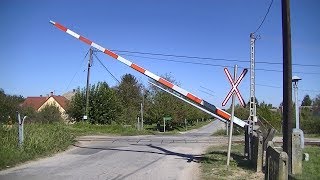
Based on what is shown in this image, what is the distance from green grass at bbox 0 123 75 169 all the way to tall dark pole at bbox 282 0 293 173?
29.2 feet

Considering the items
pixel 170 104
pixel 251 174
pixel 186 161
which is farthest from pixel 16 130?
pixel 170 104

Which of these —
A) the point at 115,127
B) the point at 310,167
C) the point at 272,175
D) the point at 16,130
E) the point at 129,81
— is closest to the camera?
the point at 272,175

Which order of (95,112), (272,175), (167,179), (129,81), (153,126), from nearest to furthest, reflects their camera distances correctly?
(272,175) < (167,179) < (95,112) < (153,126) < (129,81)

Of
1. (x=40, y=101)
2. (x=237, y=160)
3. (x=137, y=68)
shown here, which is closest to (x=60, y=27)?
(x=137, y=68)

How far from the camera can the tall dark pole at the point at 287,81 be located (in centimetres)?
1235

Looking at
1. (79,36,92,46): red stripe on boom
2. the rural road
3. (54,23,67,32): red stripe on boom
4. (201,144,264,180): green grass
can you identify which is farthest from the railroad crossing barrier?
(54,23,67,32): red stripe on boom

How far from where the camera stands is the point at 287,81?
41.2ft

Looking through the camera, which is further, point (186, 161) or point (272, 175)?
point (186, 161)

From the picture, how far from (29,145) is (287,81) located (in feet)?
34.6

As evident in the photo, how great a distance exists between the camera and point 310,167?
1353 cm

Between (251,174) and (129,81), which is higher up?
(129,81)

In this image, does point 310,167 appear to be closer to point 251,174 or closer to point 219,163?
point 251,174

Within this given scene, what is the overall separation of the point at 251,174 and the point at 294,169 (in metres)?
1.23

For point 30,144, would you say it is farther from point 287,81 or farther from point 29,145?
point 287,81
